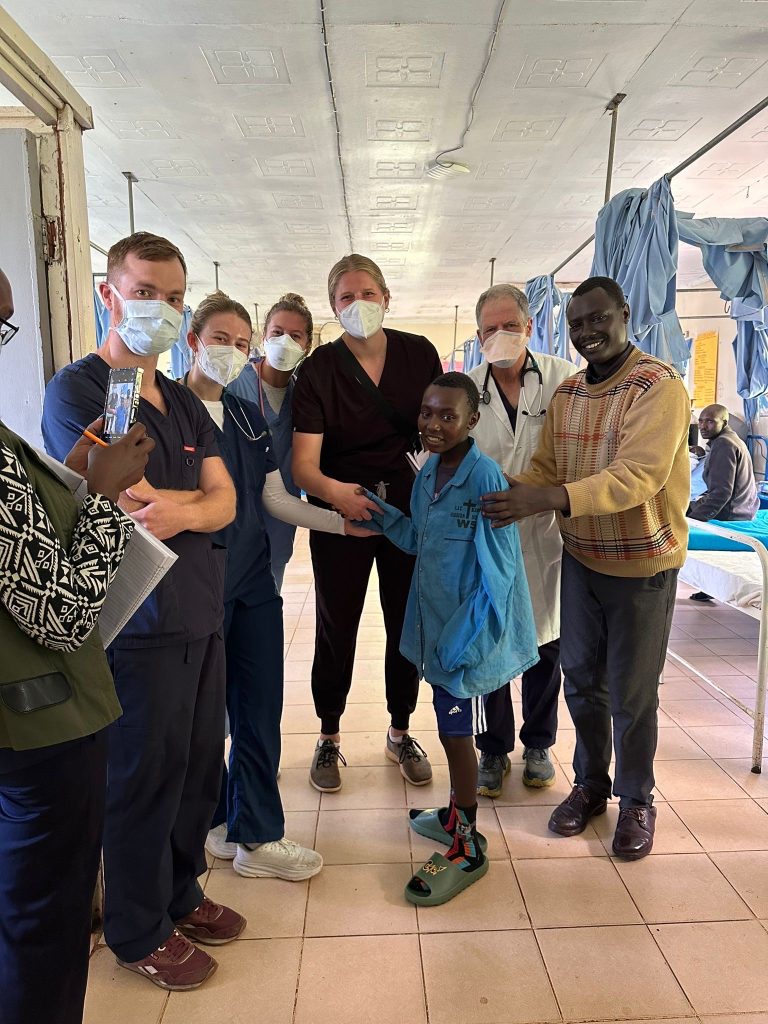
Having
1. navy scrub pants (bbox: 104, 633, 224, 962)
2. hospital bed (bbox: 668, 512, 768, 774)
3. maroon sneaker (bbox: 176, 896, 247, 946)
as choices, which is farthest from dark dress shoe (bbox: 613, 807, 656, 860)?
navy scrub pants (bbox: 104, 633, 224, 962)

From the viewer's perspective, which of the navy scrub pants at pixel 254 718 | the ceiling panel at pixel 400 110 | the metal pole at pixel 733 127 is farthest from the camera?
the metal pole at pixel 733 127

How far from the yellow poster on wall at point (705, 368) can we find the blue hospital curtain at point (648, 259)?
6538mm

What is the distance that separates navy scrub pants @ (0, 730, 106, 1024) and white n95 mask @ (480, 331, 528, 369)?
5.73 ft

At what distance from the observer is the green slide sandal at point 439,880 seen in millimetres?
1905

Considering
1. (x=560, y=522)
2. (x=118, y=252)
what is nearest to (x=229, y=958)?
(x=560, y=522)

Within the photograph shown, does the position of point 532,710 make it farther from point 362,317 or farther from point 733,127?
point 733,127

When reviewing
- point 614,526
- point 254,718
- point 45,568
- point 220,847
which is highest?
point 45,568

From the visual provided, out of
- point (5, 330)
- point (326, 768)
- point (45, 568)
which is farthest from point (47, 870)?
point (326, 768)

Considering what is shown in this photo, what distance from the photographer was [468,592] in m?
1.91

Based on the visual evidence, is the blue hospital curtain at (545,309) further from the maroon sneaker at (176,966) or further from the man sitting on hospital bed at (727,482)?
the maroon sneaker at (176,966)

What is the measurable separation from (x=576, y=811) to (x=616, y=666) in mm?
576

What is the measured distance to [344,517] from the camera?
86.0 inches

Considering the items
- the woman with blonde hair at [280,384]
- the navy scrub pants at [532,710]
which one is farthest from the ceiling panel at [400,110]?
the navy scrub pants at [532,710]

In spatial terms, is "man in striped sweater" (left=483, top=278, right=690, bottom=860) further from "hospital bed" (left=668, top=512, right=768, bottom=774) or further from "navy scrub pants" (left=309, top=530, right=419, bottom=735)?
"hospital bed" (left=668, top=512, right=768, bottom=774)
